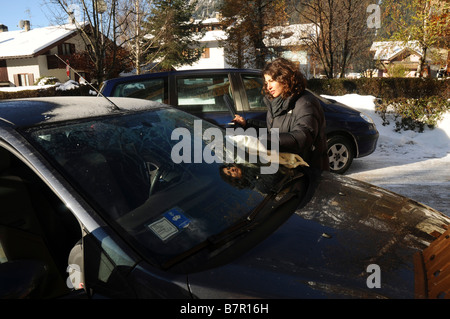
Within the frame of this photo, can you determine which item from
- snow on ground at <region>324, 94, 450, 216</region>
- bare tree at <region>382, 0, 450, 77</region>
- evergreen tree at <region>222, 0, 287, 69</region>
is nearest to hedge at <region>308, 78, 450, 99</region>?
bare tree at <region>382, 0, 450, 77</region>

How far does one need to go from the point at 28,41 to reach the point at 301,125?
39021 mm

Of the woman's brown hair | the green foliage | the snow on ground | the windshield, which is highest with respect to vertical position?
the woman's brown hair

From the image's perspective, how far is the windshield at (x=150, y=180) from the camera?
5.03 ft

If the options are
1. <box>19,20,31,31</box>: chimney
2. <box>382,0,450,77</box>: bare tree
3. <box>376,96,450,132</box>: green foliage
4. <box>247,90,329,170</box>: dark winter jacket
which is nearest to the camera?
<box>247,90,329,170</box>: dark winter jacket

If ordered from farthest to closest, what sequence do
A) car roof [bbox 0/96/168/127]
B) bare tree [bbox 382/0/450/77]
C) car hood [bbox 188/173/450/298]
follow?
bare tree [bbox 382/0/450/77]
car roof [bbox 0/96/168/127]
car hood [bbox 188/173/450/298]

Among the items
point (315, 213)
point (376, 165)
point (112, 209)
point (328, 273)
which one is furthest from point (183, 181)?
point (376, 165)

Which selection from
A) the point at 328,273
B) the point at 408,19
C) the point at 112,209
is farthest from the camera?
the point at 408,19

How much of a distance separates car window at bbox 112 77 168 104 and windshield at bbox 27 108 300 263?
2.83 m

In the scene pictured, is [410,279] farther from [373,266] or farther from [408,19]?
[408,19]

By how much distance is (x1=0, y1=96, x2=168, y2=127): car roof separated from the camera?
1818mm

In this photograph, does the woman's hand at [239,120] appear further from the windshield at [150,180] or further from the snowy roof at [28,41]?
the snowy roof at [28,41]

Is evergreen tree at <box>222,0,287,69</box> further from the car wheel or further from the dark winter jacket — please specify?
the dark winter jacket

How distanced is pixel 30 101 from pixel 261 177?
5.13 ft

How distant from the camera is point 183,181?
1965 mm
